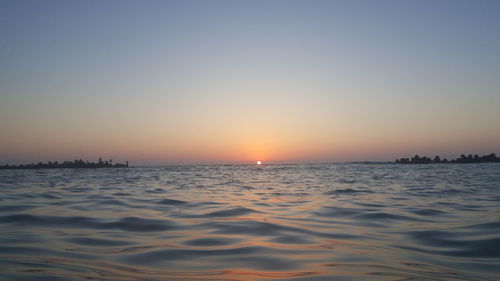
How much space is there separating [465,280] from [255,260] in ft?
8.03

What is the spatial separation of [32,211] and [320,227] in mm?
7475

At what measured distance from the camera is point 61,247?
540cm

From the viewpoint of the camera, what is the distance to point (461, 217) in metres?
8.81

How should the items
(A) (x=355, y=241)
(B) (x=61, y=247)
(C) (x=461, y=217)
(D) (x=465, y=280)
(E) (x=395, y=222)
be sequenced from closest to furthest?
(D) (x=465, y=280) → (B) (x=61, y=247) → (A) (x=355, y=241) → (E) (x=395, y=222) → (C) (x=461, y=217)

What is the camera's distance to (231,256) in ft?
16.2

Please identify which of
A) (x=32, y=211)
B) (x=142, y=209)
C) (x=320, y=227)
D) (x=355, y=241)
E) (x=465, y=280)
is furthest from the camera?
(x=142, y=209)

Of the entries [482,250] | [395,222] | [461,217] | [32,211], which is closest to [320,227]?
[395,222]

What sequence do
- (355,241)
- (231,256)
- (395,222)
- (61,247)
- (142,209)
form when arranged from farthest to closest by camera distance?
(142,209) → (395,222) → (355,241) → (61,247) → (231,256)

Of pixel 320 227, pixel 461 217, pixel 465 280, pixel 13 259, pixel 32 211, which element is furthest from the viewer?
pixel 32 211

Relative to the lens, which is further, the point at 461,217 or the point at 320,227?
the point at 461,217

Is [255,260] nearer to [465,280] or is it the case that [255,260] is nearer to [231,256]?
[231,256]

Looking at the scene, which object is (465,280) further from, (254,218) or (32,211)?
(32,211)

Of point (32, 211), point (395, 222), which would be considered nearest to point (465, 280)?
point (395, 222)

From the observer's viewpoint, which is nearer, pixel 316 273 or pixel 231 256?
pixel 316 273
